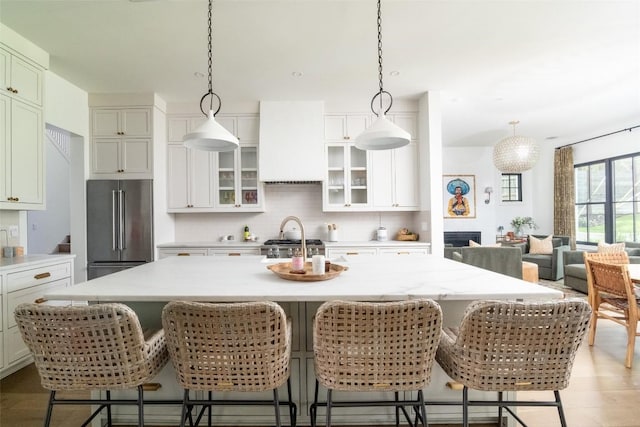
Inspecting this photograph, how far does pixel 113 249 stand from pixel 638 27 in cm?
569

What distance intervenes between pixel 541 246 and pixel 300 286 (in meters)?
6.09

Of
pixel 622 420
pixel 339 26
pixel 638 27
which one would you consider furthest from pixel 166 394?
pixel 638 27

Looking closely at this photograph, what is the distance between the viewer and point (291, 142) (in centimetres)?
425

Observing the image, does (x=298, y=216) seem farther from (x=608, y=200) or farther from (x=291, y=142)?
(x=608, y=200)

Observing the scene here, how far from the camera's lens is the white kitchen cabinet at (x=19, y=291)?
2.38 meters

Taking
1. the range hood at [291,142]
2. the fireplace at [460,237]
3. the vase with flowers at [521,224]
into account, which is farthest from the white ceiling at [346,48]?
the fireplace at [460,237]

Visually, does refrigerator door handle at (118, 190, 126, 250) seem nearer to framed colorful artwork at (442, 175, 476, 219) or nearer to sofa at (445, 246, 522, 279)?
sofa at (445, 246, 522, 279)

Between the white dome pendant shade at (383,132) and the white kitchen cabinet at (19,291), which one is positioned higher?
the white dome pendant shade at (383,132)

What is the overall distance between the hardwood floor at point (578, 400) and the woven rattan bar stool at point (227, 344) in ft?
4.27

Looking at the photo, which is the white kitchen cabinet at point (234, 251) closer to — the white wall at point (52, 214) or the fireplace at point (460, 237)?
the white wall at point (52, 214)

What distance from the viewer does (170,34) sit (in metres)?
2.73

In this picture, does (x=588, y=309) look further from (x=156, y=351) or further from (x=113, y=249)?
(x=113, y=249)

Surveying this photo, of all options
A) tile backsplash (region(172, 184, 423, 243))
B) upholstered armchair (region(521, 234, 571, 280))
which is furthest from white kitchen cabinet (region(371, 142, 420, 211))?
upholstered armchair (region(521, 234, 571, 280))

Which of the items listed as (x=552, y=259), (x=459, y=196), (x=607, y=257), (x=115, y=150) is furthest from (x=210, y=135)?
(x=459, y=196)
